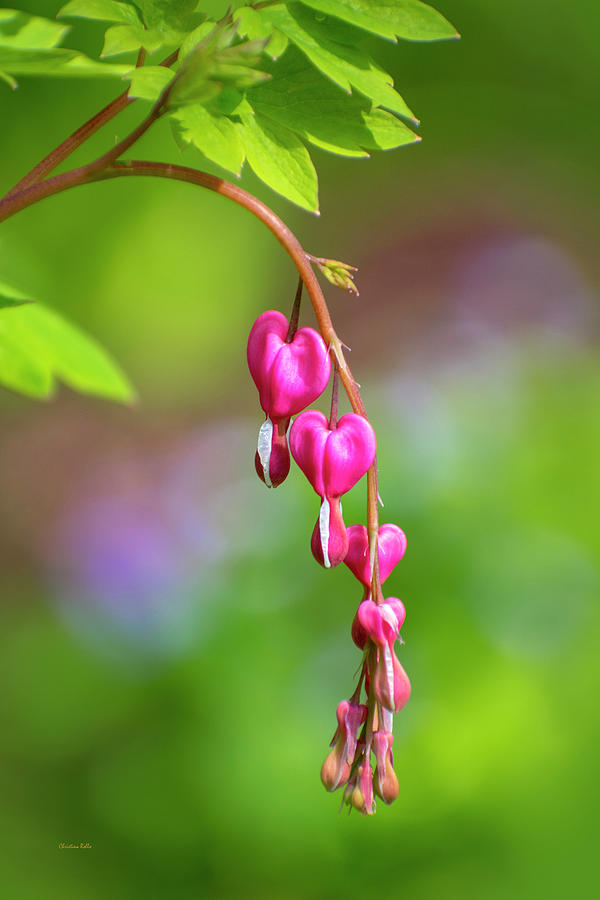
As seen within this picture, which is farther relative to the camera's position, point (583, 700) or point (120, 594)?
point (120, 594)

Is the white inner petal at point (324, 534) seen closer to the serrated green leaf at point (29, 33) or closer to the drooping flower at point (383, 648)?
the drooping flower at point (383, 648)

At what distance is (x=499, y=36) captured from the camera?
4395mm

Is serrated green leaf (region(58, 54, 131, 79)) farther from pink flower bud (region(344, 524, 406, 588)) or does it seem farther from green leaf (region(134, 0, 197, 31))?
pink flower bud (region(344, 524, 406, 588))

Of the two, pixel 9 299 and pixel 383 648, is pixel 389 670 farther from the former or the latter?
pixel 9 299

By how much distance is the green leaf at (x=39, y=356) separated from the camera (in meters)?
0.84

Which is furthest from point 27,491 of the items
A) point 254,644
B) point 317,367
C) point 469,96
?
point 317,367

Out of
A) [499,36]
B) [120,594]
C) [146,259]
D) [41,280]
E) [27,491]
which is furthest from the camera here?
[499,36]

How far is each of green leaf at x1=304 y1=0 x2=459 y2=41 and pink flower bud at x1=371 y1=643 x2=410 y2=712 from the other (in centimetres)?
46

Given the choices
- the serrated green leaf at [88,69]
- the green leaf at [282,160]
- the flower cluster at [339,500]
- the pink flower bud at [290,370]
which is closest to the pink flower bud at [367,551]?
the flower cluster at [339,500]

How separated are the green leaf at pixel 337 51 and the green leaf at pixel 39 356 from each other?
38 centimetres

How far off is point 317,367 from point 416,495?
2231mm

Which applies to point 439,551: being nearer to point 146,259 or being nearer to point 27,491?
point 146,259

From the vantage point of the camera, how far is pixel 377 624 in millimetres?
641

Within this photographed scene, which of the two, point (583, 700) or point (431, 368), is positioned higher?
point (431, 368)
